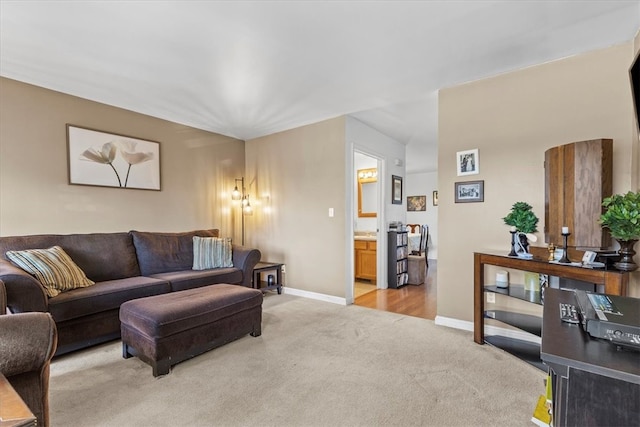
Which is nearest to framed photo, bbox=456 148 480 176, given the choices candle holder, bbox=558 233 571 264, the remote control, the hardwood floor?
candle holder, bbox=558 233 571 264

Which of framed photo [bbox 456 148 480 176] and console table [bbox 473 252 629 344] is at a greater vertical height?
framed photo [bbox 456 148 480 176]

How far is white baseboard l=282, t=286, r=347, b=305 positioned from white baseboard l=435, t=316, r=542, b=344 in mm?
1215

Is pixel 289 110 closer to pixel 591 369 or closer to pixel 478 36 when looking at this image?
pixel 478 36

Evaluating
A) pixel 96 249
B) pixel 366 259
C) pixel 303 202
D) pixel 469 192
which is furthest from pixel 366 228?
pixel 96 249

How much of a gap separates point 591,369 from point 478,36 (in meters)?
2.26

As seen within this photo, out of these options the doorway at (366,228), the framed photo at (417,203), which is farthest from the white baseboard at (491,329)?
the framed photo at (417,203)

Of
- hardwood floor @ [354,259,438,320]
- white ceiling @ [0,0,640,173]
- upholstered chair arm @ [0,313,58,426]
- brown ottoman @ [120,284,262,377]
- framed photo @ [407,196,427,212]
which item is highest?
white ceiling @ [0,0,640,173]

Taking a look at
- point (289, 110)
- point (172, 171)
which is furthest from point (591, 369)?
point (172, 171)

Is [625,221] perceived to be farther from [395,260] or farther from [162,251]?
[162,251]

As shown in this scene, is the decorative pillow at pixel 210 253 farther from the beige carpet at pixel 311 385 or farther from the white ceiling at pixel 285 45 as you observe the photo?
the white ceiling at pixel 285 45

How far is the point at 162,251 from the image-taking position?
356 centimetres

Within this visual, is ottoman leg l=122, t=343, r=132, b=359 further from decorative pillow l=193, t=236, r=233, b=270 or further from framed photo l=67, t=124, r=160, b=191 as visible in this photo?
framed photo l=67, t=124, r=160, b=191

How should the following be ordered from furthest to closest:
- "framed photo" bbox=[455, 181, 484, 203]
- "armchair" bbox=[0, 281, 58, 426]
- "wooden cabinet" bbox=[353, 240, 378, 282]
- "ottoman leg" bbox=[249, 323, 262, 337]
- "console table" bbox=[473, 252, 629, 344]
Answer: "wooden cabinet" bbox=[353, 240, 378, 282] < "framed photo" bbox=[455, 181, 484, 203] < "ottoman leg" bbox=[249, 323, 262, 337] < "console table" bbox=[473, 252, 629, 344] < "armchair" bbox=[0, 281, 58, 426]

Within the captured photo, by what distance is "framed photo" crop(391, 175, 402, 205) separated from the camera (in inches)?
193
